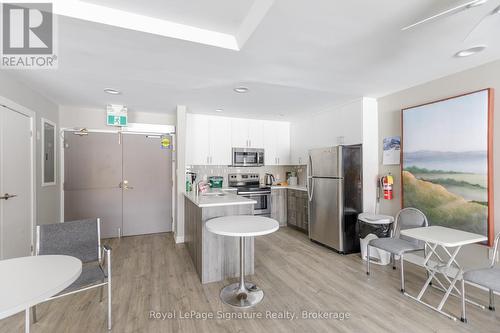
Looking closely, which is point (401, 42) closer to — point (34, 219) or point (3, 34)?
point (3, 34)

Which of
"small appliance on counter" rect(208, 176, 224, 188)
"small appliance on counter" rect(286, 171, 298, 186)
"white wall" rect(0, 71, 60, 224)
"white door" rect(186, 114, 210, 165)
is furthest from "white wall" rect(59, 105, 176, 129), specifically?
"small appliance on counter" rect(286, 171, 298, 186)

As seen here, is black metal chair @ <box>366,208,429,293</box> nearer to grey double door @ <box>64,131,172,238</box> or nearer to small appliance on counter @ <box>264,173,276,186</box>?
small appliance on counter @ <box>264,173,276,186</box>

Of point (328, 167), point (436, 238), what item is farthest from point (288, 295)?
point (328, 167)

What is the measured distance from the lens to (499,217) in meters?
2.39

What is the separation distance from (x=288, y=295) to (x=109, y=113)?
4.16 m

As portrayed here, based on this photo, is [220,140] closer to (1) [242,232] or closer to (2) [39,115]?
(2) [39,115]

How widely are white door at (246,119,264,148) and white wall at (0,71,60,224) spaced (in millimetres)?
3564

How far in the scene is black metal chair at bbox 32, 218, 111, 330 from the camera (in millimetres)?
1940

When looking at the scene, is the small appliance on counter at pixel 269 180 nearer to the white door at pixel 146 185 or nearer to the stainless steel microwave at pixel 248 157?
the stainless steel microwave at pixel 248 157

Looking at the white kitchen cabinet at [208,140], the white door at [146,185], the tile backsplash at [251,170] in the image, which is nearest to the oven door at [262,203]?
the tile backsplash at [251,170]

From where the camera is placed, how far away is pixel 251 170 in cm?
556

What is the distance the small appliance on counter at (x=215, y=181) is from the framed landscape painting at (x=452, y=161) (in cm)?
340

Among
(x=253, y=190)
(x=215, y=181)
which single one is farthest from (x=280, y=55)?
(x=215, y=181)

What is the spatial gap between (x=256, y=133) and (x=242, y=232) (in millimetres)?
3557
